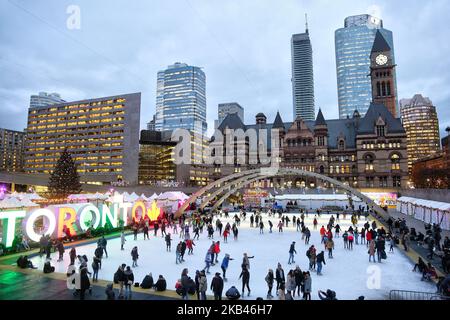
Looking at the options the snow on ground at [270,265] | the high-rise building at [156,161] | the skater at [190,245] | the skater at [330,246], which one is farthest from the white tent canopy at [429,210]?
the high-rise building at [156,161]

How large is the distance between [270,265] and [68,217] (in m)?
17.4

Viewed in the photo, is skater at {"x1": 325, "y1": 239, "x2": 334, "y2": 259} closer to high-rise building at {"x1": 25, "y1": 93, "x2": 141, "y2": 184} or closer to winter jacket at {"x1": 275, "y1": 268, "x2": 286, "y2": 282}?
winter jacket at {"x1": 275, "y1": 268, "x2": 286, "y2": 282}

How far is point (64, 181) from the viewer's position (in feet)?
184

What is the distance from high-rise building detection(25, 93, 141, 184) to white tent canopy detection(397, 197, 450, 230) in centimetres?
9557

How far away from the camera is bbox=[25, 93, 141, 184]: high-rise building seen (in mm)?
120562

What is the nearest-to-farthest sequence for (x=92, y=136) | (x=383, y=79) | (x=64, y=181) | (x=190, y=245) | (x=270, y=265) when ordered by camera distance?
(x=270, y=265), (x=190, y=245), (x=64, y=181), (x=383, y=79), (x=92, y=136)

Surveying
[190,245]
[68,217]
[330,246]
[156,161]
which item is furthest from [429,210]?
[156,161]

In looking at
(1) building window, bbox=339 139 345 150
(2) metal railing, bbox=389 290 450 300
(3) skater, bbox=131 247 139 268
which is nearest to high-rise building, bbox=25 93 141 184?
(1) building window, bbox=339 139 345 150

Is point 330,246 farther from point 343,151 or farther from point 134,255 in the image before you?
point 343,151

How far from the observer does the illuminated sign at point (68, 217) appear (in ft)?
64.9

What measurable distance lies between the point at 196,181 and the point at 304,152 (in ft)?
290
